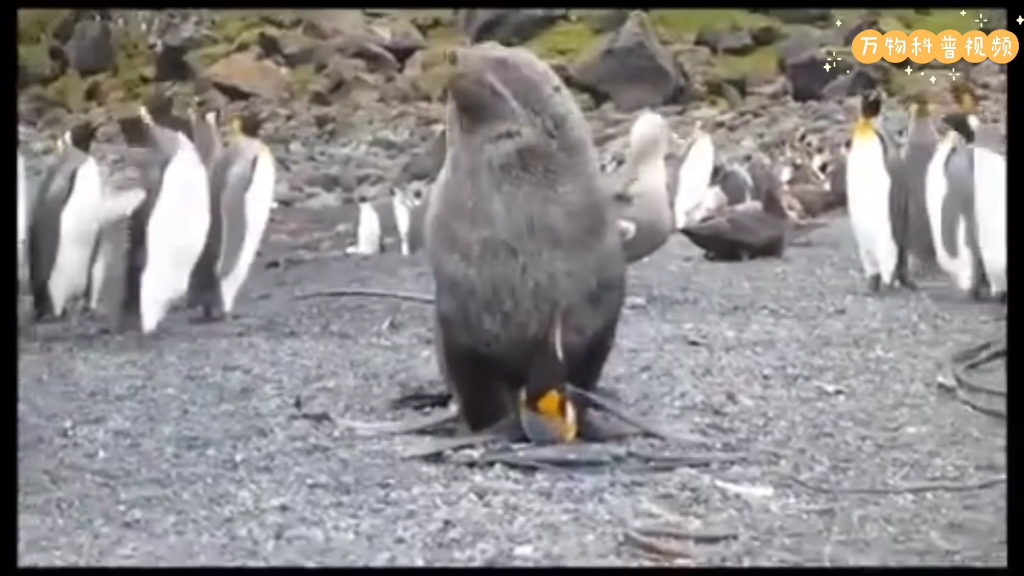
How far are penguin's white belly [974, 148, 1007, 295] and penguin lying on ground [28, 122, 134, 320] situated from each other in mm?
1627

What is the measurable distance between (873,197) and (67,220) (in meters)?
1.56

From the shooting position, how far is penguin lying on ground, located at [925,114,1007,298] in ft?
7.77

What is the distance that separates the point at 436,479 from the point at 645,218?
2.09 feet

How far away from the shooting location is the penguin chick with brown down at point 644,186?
2.35m

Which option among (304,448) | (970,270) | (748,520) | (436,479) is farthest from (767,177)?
(304,448)

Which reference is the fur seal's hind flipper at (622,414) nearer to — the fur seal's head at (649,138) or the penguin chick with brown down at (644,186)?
the penguin chick with brown down at (644,186)

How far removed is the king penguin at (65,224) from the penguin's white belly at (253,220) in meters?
0.28

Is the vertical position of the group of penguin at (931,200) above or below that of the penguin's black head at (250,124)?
below

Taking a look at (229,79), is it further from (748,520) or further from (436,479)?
(748,520)

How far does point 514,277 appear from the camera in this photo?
7.57 ft

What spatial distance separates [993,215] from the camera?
2.37 m
